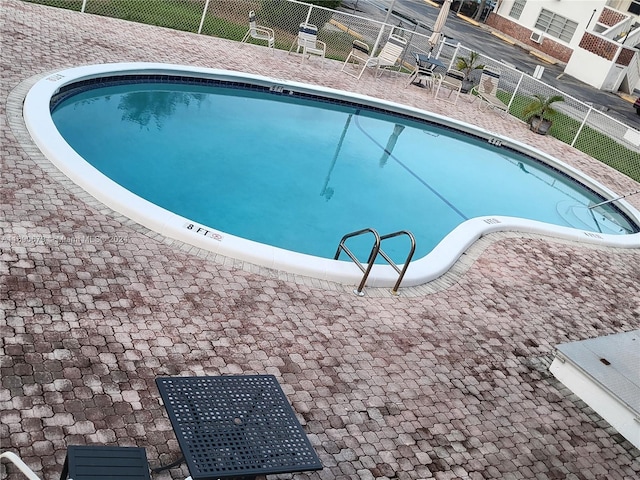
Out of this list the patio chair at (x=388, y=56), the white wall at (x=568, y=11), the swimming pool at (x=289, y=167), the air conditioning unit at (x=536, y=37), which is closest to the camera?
the swimming pool at (x=289, y=167)

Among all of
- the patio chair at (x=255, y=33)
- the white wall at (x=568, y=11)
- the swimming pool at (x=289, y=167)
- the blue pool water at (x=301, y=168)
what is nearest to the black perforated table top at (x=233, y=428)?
the swimming pool at (x=289, y=167)

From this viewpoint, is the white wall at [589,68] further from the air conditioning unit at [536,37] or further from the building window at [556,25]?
the air conditioning unit at [536,37]

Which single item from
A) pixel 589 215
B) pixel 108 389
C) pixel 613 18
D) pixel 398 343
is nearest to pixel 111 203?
pixel 108 389

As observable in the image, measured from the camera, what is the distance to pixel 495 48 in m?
32.1

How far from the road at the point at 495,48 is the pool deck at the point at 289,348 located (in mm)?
20492

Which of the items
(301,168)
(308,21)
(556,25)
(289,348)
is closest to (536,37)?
(556,25)

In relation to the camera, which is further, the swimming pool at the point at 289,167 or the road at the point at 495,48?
the road at the point at 495,48

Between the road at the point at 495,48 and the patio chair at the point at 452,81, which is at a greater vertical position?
the road at the point at 495,48

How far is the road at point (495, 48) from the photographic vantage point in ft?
88.1

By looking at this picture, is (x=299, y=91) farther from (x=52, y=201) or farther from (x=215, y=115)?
(x=52, y=201)

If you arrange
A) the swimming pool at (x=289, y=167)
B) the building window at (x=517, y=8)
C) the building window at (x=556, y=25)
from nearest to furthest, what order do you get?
the swimming pool at (x=289, y=167), the building window at (x=556, y=25), the building window at (x=517, y=8)

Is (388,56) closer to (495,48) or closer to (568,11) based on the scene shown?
(495,48)

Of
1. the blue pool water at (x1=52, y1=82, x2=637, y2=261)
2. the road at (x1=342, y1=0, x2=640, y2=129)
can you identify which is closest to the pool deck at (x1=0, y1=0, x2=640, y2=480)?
the blue pool water at (x1=52, y1=82, x2=637, y2=261)

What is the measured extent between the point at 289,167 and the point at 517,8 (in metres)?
31.9
